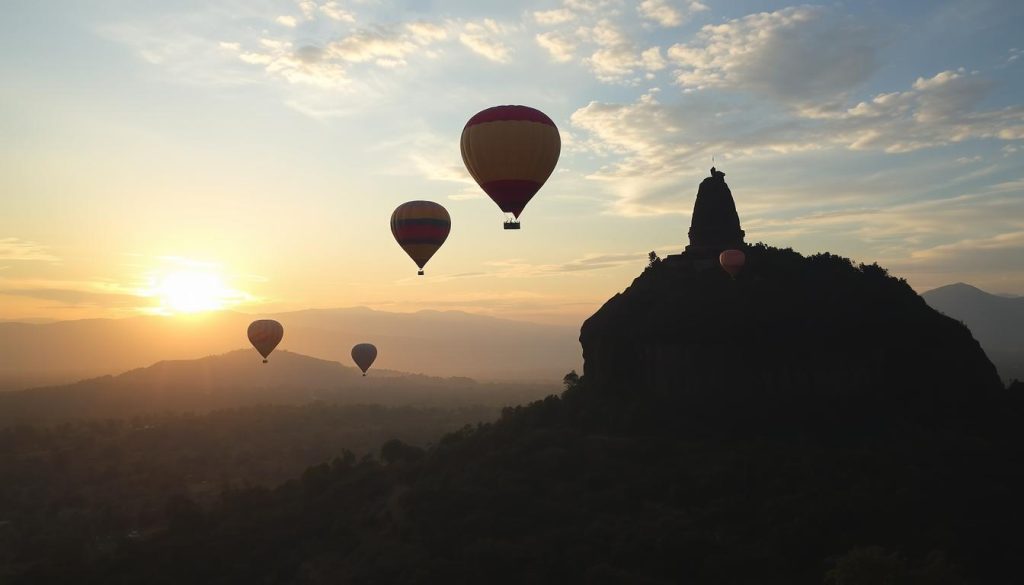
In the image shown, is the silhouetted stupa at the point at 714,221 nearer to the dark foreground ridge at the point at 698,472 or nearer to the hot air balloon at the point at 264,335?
the dark foreground ridge at the point at 698,472

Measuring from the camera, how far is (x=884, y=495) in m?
40.6

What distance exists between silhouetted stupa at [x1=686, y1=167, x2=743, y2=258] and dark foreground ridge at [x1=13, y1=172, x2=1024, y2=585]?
1.42 m

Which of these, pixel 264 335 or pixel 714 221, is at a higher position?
pixel 714 221

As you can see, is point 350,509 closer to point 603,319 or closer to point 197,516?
point 197,516

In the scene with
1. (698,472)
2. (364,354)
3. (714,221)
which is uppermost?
(714,221)

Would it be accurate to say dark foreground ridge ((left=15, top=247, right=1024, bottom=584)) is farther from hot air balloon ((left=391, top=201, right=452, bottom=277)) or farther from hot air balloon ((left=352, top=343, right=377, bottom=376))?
hot air balloon ((left=352, top=343, right=377, bottom=376))

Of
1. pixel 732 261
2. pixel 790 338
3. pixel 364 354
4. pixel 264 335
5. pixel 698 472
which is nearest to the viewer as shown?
pixel 698 472

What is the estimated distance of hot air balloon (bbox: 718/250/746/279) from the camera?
6009cm

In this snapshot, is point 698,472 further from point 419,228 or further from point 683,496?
point 419,228

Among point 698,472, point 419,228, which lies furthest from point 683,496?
point 419,228

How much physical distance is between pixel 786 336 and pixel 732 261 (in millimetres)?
Answer: 7514

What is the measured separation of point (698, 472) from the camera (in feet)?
156

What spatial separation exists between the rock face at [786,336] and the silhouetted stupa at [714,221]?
3.27 metres

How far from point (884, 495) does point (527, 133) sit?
2835cm
